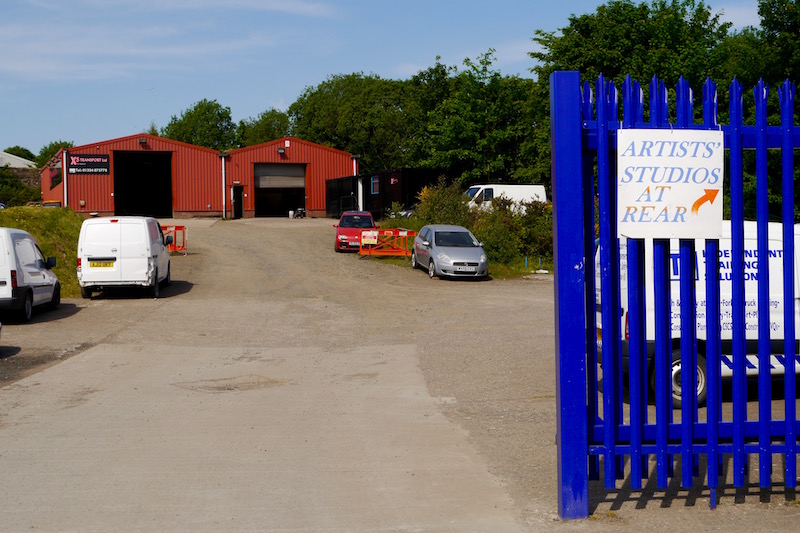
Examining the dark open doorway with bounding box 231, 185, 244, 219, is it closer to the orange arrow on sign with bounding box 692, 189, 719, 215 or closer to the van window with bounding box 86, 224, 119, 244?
the van window with bounding box 86, 224, 119, 244

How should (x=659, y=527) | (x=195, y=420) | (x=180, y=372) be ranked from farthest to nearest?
(x=180, y=372) < (x=195, y=420) < (x=659, y=527)

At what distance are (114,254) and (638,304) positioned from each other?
18.6 metres

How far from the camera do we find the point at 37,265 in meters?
18.9

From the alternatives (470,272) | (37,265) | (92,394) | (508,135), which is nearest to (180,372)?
(92,394)

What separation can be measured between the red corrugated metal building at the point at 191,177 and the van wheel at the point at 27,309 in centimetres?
4272

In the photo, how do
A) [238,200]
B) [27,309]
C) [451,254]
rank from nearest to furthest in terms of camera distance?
[27,309]
[451,254]
[238,200]

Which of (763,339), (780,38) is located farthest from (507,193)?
(763,339)

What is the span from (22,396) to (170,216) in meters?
54.6

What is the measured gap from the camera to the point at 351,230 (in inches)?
1411

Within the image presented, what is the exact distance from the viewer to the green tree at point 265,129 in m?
118

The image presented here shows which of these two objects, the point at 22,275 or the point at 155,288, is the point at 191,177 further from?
the point at 22,275

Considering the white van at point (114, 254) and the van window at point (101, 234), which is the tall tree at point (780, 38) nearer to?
the white van at point (114, 254)

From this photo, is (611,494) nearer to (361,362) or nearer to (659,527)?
(659,527)

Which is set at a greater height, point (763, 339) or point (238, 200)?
point (238, 200)
